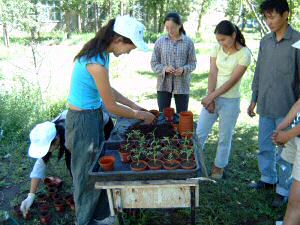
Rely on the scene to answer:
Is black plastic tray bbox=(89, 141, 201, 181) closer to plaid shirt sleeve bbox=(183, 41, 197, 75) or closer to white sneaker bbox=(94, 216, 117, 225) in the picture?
white sneaker bbox=(94, 216, 117, 225)

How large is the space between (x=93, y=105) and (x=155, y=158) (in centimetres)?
67

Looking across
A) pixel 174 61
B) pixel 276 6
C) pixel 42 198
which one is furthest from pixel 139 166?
pixel 174 61

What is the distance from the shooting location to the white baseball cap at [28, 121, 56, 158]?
8.49ft

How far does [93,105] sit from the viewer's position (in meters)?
2.47

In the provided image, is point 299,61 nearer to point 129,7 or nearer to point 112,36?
point 112,36

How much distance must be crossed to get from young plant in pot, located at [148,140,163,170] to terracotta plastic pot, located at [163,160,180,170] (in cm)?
3

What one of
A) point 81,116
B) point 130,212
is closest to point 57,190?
point 130,212

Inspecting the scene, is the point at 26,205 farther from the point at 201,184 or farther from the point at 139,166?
the point at 201,184

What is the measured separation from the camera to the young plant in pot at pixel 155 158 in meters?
2.08

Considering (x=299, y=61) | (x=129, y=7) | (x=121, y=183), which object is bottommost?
(x=121, y=183)

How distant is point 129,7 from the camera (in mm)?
19188

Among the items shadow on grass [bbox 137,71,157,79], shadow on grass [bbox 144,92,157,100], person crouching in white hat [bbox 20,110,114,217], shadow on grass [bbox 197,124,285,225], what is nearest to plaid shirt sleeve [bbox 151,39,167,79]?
shadow on grass [bbox 197,124,285,225]

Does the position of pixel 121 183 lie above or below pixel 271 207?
above

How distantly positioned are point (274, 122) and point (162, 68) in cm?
146
